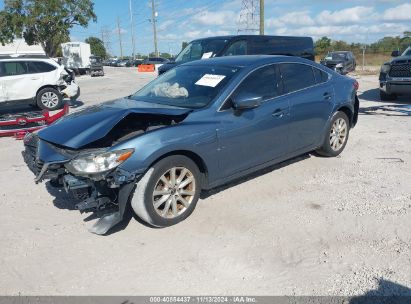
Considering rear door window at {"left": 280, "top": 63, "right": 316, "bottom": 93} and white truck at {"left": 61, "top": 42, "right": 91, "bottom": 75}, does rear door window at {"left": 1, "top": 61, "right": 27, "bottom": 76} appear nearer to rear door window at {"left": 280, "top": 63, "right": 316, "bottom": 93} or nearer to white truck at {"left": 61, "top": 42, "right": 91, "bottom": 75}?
rear door window at {"left": 280, "top": 63, "right": 316, "bottom": 93}

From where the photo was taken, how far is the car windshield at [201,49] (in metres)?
11.4

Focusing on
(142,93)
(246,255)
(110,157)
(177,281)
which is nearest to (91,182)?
(110,157)

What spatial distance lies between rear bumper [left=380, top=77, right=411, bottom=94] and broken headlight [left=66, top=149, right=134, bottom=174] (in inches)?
386

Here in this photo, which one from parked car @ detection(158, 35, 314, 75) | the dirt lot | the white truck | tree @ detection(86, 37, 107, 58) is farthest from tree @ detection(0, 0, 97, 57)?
tree @ detection(86, 37, 107, 58)

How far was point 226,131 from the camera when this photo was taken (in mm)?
4355

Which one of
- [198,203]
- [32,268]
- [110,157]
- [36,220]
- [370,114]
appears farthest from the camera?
[370,114]

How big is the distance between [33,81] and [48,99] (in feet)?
2.31

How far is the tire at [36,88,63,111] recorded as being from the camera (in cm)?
1274

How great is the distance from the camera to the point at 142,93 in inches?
213

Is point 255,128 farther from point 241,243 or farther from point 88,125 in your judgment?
point 88,125

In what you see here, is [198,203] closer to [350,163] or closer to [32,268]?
[32,268]

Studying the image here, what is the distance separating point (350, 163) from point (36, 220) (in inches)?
170

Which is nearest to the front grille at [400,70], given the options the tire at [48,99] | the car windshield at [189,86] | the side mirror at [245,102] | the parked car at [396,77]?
the parked car at [396,77]

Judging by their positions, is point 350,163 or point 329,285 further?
point 350,163
